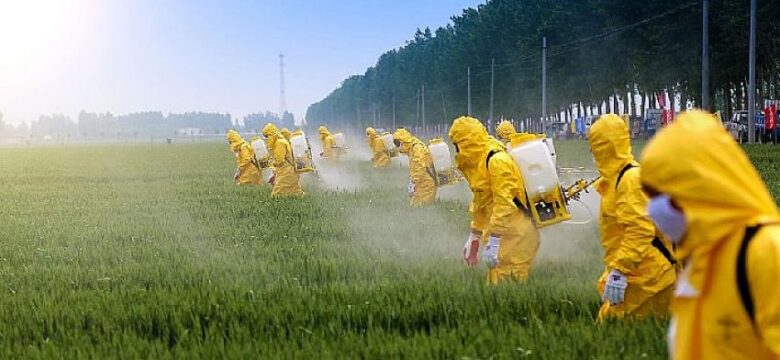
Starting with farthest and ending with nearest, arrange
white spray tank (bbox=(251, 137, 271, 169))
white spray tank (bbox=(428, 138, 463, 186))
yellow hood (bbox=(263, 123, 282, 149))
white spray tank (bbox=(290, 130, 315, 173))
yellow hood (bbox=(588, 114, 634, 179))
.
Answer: white spray tank (bbox=(251, 137, 271, 169))
yellow hood (bbox=(263, 123, 282, 149))
white spray tank (bbox=(290, 130, 315, 173))
white spray tank (bbox=(428, 138, 463, 186))
yellow hood (bbox=(588, 114, 634, 179))

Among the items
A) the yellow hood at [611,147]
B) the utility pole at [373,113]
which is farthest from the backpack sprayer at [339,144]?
the utility pole at [373,113]

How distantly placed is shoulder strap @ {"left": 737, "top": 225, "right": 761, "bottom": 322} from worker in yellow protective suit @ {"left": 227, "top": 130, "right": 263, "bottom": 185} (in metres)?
22.4

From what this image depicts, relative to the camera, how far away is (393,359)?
5500mm

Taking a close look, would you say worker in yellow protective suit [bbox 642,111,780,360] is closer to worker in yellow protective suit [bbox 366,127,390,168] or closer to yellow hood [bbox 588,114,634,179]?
yellow hood [bbox 588,114,634,179]

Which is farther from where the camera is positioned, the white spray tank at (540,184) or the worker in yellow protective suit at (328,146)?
the worker in yellow protective suit at (328,146)

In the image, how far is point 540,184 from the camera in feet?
26.1

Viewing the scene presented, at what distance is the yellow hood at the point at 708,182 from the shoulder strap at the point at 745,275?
0.03 metres

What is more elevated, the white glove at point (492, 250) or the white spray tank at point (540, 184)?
the white spray tank at point (540, 184)

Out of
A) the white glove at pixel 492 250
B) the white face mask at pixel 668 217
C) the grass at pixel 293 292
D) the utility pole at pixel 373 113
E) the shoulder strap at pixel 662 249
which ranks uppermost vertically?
the utility pole at pixel 373 113

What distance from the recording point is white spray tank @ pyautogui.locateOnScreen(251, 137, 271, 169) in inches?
950

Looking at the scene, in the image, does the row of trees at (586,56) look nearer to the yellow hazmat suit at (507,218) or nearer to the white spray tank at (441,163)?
the white spray tank at (441,163)

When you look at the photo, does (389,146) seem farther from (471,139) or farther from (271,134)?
(471,139)

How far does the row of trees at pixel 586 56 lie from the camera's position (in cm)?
4200

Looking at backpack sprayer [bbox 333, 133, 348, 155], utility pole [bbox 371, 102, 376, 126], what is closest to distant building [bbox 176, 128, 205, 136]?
utility pole [bbox 371, 102, 376, 126]
